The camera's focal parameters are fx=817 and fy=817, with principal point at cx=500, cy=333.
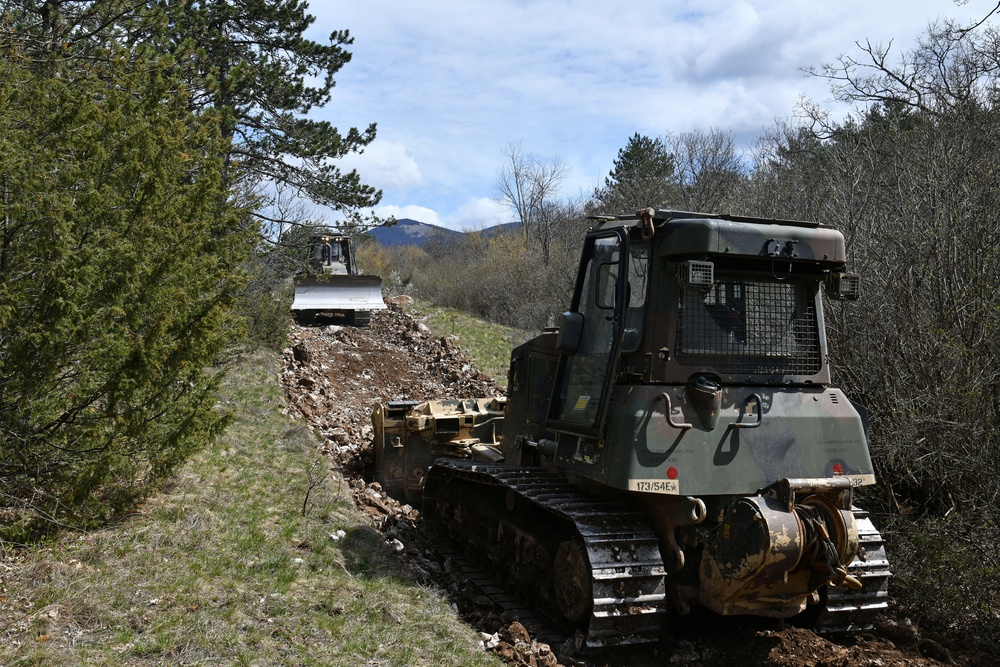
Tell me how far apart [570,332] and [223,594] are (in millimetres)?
3044

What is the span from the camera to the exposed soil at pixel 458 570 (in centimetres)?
557

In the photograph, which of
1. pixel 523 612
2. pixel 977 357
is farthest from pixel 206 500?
pixel 977 357

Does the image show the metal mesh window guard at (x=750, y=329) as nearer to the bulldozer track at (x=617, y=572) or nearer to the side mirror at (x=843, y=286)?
the side mirror at (x=843, y=286)

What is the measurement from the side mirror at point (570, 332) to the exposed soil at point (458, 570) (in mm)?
2039

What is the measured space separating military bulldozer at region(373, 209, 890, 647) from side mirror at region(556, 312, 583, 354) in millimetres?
11

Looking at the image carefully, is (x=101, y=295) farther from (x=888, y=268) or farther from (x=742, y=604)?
(x=888, y=268)

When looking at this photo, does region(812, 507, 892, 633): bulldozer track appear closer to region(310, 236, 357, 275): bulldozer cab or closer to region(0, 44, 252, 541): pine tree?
region(0, 44, 252, 541): pine tree

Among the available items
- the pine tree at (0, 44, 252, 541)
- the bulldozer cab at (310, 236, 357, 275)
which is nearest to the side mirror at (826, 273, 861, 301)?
the pine tree at (0, 44, 252, 541)

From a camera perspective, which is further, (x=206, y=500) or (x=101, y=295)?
(x=206, y=500)

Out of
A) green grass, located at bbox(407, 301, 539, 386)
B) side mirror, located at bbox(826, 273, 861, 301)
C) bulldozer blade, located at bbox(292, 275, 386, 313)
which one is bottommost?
green grass, located at bbox(407, 301, 539, 386)

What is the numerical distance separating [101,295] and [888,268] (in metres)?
7.73

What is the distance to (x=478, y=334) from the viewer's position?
22000mm

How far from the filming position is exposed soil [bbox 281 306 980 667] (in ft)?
18.3

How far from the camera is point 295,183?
54.2ft
